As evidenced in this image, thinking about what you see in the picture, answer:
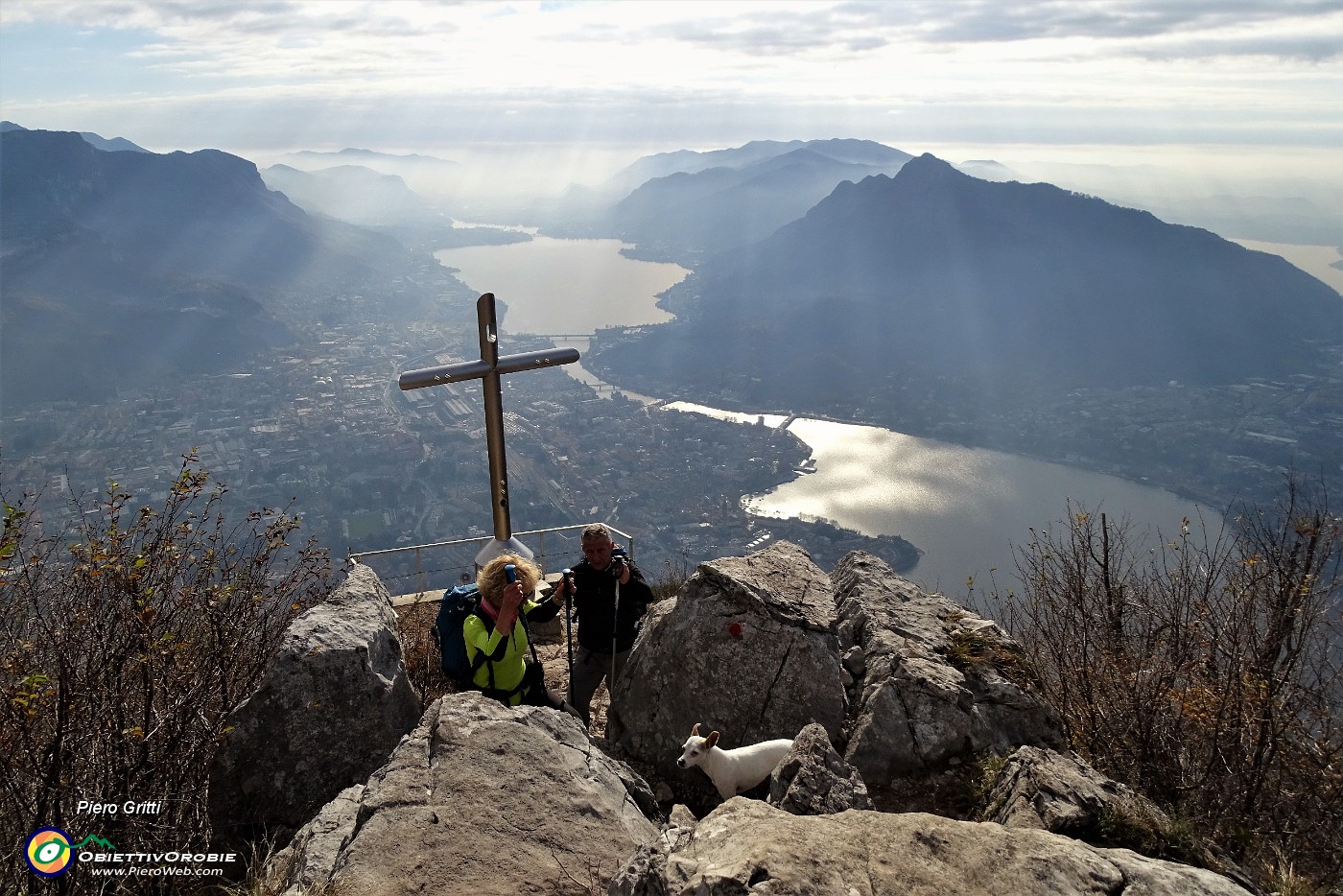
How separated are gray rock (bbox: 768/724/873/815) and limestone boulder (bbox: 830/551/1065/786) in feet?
3.34

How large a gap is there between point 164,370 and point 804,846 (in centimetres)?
6390

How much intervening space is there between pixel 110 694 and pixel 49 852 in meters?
0.59

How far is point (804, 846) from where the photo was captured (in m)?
2.62

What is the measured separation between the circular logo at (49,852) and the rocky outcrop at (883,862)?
7.10 ft

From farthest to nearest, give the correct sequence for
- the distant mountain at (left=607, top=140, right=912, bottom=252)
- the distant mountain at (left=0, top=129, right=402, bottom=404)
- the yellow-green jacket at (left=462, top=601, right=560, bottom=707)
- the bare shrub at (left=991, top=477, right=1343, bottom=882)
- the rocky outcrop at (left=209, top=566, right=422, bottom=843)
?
the distant mountain at (left=607, top=140, right=912, bottom=252), the distant mountain at (left=0, top=129, right=402, bottom=404), the yellow-green jacket at (left=462, top=601, right=560, bottom=707), the bare shrub at (left=991, top=477, right=1343, bottom=882), the rocky outcrop at (left=209, top=566, right=422, bottom=843)

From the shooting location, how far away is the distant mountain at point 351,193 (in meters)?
143

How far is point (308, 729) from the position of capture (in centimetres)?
446

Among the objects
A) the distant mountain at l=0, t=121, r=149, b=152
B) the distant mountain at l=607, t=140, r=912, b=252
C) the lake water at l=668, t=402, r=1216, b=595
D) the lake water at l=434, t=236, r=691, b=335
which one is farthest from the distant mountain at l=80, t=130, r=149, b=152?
the lake water at l=668, t=402, r=1216, b=595

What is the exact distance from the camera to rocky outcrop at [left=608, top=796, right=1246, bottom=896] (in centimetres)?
249

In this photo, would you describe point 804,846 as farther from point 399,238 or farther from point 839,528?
point 399,238

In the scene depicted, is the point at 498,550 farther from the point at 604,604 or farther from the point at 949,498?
the point at 949,498

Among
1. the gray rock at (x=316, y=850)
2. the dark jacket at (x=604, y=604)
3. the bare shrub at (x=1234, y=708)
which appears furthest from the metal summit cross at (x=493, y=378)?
the bare shrub at (x=1234, y=708)

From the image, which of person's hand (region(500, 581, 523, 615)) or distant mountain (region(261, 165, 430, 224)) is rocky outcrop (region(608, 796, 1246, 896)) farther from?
distant mountain (region(261, 165, 430, 224))

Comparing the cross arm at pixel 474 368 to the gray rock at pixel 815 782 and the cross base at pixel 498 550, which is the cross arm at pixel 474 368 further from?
the gray rock at pixel 815 782
